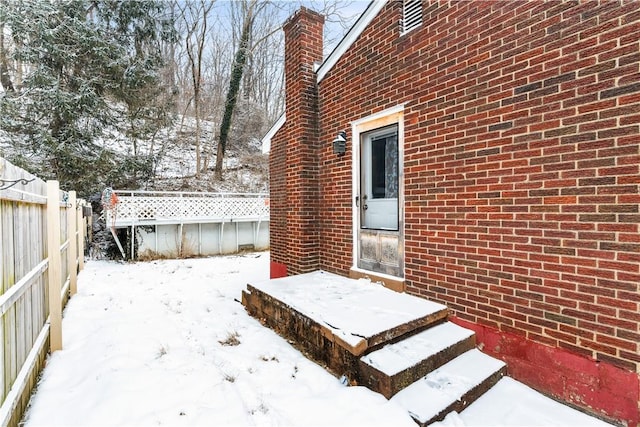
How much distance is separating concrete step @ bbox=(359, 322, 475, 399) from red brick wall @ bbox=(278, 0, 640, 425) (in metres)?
0.34

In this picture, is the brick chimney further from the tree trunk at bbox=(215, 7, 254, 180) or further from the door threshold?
the tree trunk at bbox=(215, 7, 254, 180)

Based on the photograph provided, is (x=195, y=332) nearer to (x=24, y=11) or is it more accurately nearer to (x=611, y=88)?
(x=611, y=88)

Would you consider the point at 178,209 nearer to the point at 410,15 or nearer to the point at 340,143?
the point at 340,143

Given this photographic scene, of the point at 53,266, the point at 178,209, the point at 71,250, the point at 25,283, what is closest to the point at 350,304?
the point at 25,283

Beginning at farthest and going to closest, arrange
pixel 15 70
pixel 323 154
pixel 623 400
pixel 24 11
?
1. pixel 15 70
2. pixel 24 11
3. pixel 323 154
4. pixel 623 400

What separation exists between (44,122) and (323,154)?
9.26 m

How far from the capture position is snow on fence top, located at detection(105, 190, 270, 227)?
8695 mm

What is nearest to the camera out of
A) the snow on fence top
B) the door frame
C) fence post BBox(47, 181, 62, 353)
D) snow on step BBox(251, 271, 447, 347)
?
snow on step BBox(251, 271, 447, 347)

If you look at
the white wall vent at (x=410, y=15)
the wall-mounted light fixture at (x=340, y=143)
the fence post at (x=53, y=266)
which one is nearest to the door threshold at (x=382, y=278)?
the wall-mounted light fixture at (x=340, y=143)

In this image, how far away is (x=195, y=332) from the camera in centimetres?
365

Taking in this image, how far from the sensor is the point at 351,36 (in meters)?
4.47

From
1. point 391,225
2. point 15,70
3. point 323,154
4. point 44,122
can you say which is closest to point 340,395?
point 391,225

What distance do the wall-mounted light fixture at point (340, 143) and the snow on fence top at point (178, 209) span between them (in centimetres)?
670

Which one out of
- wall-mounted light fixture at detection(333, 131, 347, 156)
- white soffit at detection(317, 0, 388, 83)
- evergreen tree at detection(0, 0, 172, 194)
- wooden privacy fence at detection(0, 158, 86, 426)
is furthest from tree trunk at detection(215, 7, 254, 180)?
wooden privacy fence at detection(0, 158, 86, 426)
